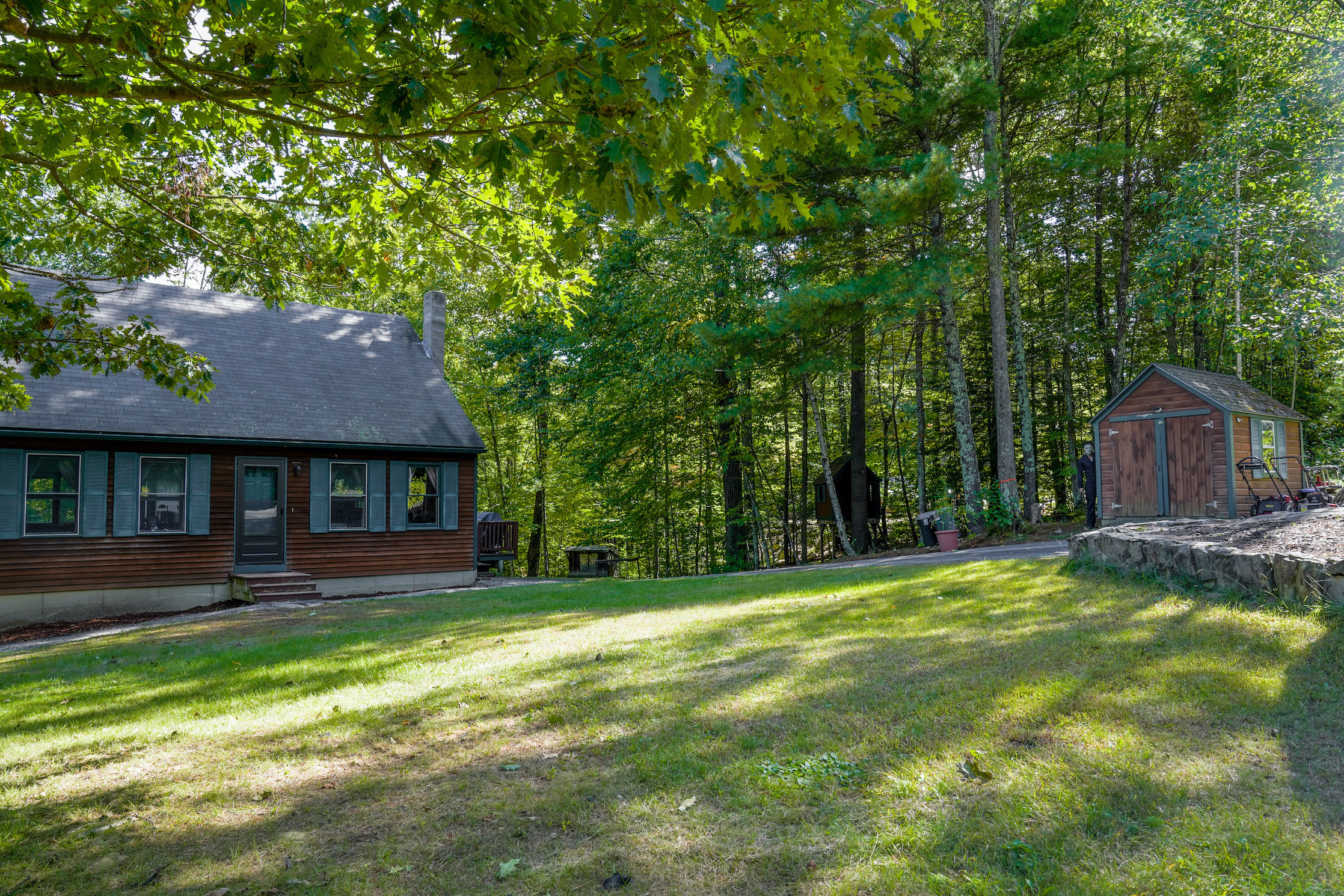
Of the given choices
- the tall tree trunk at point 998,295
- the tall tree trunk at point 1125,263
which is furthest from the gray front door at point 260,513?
the tall tree trunk at point 1125,263

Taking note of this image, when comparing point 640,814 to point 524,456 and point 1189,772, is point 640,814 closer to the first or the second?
point 1189,772

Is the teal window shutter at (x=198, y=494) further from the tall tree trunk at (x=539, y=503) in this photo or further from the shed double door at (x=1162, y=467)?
the shed double door at (x=1162, y=467)

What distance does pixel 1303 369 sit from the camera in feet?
71.6

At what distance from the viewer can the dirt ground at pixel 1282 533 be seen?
6211 millimetres

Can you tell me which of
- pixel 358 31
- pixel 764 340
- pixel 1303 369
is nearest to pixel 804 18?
pixel 358 31

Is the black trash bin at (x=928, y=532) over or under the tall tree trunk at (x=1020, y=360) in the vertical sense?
under

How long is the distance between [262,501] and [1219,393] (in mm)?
18557

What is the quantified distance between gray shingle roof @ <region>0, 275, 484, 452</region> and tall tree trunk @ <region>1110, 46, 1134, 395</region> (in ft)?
56.6

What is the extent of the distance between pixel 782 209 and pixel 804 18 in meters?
0.85

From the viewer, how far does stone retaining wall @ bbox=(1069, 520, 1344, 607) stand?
5324 mm

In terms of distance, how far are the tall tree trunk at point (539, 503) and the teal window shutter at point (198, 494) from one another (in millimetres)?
12842

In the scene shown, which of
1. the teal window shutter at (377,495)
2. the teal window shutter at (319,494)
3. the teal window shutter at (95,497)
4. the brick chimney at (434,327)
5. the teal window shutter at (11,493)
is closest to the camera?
the teal window shutter at (11,493)

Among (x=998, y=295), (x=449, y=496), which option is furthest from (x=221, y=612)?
(x=998, y=295)

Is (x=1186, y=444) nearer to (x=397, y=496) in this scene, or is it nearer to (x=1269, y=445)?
(x=1269, y=445)
